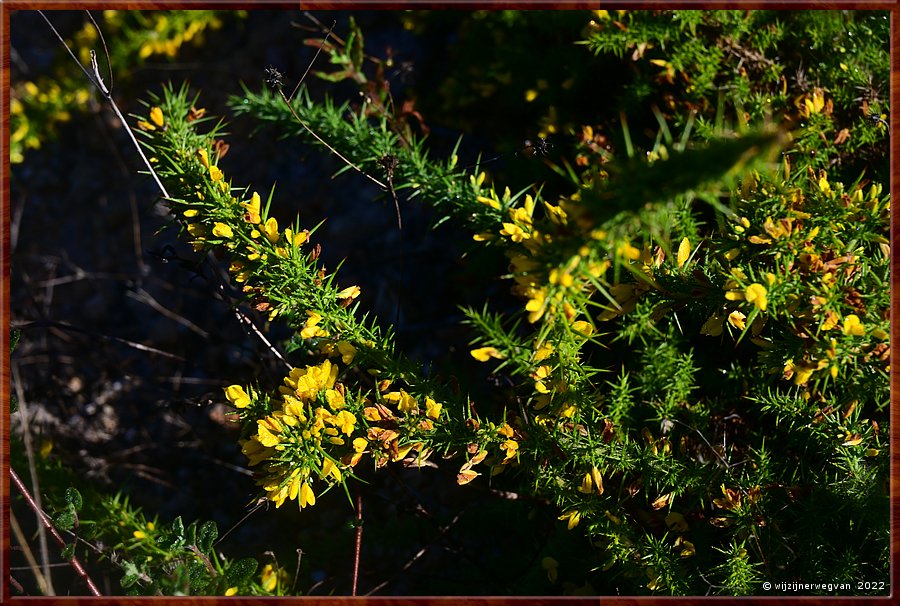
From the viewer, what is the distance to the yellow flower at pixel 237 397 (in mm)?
1320

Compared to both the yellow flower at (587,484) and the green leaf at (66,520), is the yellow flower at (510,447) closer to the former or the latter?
the yellow flower at (587,484)

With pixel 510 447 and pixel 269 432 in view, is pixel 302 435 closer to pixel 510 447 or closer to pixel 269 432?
pixel 269 432

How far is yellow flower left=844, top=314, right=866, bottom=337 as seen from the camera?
1212 mm

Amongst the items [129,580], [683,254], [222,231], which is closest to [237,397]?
[222,231]

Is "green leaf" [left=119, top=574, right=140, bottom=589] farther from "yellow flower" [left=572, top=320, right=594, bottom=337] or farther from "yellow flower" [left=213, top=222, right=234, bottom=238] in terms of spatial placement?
"yellow flower" [left=572, top=320, right=594, bottom=337]

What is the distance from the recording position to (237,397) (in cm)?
133

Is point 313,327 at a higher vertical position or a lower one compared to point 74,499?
higher

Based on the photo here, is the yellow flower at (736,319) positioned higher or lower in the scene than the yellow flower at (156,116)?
lower

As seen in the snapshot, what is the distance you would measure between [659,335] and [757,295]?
1.79 feet

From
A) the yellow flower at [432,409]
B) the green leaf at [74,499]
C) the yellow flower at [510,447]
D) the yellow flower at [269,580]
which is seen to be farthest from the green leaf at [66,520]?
the yellow flower at [510,447]

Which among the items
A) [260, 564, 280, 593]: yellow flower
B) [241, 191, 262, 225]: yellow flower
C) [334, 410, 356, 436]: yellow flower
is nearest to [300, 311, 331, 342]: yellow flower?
[334, 410, 356, 436]: yellow flower

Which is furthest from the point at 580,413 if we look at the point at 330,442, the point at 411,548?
the point at 411,548

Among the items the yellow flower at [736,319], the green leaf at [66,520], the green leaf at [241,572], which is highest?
the yellow flower at [736,319]

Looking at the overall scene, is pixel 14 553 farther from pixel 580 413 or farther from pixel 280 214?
pixel 580 413
